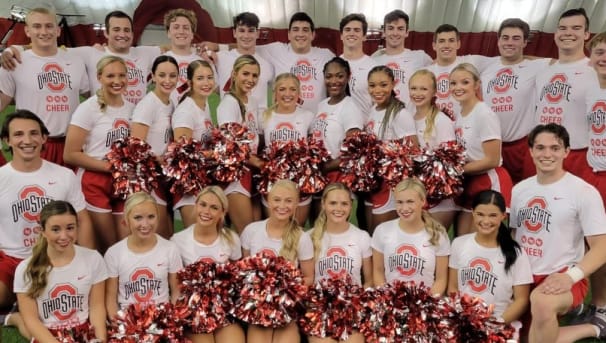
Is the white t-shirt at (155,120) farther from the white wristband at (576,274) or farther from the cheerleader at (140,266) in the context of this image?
the white wristband at (576,274)

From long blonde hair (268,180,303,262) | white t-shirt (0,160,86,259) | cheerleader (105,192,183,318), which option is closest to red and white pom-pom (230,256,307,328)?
long blonde hair (268,180,303,262)

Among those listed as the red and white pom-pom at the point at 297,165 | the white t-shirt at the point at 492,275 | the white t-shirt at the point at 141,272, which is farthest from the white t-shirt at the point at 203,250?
the white t-shirt at the point at 492,275

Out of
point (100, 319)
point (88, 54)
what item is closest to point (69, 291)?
point (100, 319)

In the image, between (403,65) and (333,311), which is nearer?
(333,311)

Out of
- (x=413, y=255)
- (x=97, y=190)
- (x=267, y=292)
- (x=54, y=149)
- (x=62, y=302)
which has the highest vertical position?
(x=54, y=149)

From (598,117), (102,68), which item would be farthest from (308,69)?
(598,117)

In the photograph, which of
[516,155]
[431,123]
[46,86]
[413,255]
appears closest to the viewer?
[413,255]

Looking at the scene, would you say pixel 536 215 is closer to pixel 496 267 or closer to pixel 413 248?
pixel 496 267

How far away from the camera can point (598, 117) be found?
11.6 feet

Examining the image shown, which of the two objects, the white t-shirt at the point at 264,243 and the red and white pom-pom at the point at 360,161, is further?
the red and white pom-pom at the point at 360,161

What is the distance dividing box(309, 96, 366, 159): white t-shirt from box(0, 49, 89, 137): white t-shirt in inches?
66.9

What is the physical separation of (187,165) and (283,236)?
2.19 ft

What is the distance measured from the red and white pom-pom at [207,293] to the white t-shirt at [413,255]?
863 millimetres

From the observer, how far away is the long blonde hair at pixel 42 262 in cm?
284
